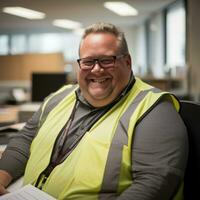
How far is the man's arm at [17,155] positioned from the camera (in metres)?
1.38

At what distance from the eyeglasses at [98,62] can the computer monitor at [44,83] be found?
6.92ft

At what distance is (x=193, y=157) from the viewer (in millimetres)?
1197

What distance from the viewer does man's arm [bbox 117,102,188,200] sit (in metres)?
1.05

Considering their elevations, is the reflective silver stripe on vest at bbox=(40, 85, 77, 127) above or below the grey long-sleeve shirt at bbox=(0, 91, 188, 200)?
above

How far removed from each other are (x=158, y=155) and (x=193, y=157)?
19 cm

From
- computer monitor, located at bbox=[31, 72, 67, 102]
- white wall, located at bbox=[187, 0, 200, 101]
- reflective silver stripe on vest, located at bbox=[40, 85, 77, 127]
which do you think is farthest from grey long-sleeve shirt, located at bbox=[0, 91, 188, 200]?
white wall, located at bbox=[187, 0, 200, 101]

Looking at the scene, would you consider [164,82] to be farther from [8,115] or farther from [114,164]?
[114,164]

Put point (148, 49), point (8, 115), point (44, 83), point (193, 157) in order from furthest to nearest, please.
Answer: point (148, 49) < point (44, 83) < point (8, 115) < point (193, 157)

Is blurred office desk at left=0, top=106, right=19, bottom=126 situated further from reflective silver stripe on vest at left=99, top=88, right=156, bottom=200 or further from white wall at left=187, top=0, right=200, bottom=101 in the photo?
white wall at left=187, top=0, right=200, bottom=101

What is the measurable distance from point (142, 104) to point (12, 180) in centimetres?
67

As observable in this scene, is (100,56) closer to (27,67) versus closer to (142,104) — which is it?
(142,104)

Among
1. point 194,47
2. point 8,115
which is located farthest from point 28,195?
point 194,47

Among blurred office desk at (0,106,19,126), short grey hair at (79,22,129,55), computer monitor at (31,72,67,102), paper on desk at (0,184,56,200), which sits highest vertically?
short grey hair at (79,22,129,55)

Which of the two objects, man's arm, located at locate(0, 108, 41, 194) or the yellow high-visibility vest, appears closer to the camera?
the yellow high-visibility vest
